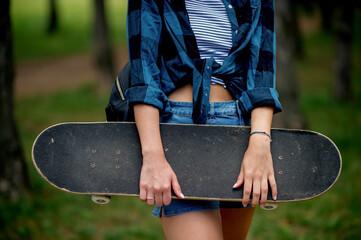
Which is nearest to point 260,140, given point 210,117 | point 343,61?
point 210,117

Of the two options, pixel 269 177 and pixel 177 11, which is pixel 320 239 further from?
pixel 177 11

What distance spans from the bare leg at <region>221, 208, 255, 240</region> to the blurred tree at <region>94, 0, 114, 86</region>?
344 inches

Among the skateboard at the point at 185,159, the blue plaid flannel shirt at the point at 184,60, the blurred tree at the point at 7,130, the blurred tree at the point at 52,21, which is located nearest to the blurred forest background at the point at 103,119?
the blurred tree at the point at 7,130

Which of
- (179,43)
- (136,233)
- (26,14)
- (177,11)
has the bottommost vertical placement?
(136,233)

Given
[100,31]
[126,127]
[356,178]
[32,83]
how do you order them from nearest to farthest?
[126,127]
[356,178]
[100,31]
[32,83]

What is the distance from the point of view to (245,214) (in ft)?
5.65

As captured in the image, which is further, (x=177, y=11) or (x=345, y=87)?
(x=345, y=87)

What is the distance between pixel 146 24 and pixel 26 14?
26428mm

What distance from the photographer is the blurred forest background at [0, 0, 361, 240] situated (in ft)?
11.4

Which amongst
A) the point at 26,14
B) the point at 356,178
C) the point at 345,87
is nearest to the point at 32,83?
the point at 345,87

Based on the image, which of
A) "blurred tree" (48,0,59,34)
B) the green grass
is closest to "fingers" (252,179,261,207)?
the green grass

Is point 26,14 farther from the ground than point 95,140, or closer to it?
farther from the ground

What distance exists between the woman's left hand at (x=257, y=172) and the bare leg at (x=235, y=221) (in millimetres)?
259

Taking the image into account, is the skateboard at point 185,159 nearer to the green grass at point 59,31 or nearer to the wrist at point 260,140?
the wrist at point 260,140
